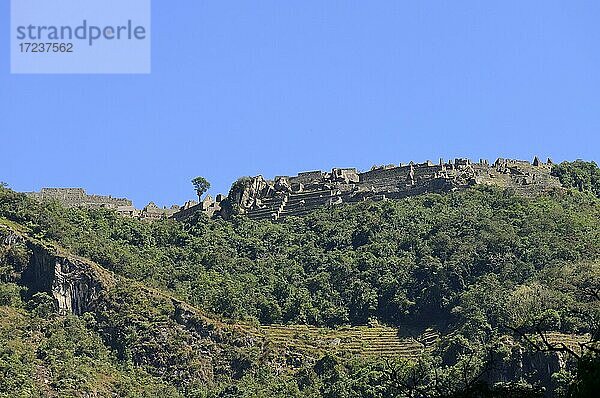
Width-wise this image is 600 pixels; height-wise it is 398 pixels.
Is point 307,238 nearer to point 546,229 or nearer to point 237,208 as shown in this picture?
point 237,208

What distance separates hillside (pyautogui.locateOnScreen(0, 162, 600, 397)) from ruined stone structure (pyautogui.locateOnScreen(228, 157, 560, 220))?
3.45 ft

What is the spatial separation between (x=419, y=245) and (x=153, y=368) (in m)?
16.3

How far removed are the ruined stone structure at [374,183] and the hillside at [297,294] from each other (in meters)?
1.05

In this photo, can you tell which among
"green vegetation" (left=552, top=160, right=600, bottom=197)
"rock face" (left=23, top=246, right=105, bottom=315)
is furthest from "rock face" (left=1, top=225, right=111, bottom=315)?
"green vegetation" (left=552, top=160, right=600, bottom=197)

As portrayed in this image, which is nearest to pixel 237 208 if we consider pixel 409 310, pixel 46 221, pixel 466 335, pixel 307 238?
pixel 307 238

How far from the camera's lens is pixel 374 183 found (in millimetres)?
80312

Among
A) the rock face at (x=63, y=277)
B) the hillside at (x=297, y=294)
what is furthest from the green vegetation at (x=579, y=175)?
the rock face at (x=63, y=277)

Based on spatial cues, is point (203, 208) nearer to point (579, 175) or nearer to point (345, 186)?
point (345, 186)

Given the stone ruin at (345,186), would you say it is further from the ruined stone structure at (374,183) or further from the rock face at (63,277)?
the rock face at (63,277)

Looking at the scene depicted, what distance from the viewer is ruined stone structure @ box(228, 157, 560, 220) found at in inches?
3105

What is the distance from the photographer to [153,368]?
64812 mm

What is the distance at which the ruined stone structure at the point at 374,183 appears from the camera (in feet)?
259

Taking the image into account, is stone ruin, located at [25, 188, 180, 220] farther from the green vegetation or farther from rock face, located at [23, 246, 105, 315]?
the green vegetation

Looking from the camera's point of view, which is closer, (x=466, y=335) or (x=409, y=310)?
(x=466, y=335)
